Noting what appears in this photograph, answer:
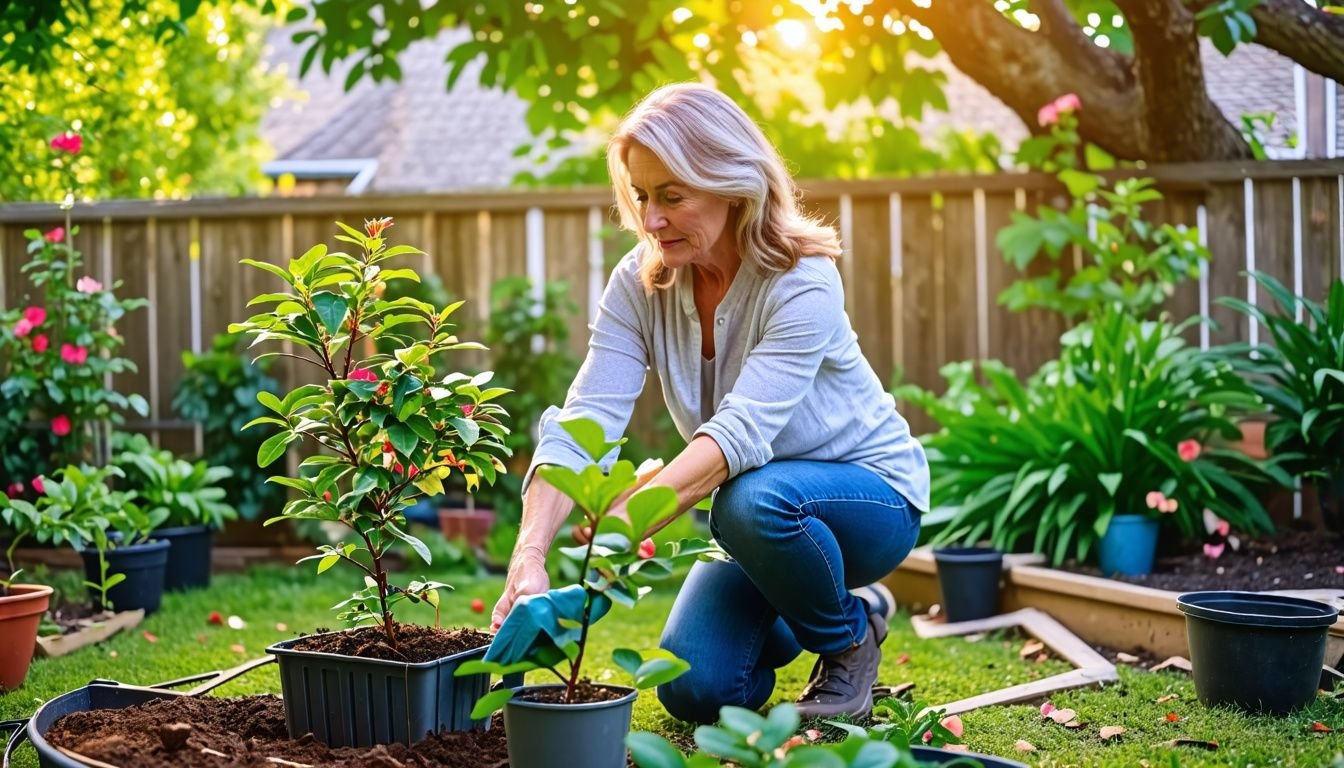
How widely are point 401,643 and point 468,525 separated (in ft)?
8.68

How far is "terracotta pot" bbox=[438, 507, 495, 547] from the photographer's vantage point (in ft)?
14.9

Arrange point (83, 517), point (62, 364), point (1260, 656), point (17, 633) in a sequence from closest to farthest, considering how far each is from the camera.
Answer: point (1260, 656)
point (17, 633)
point (83, 517)
point (62, 364)

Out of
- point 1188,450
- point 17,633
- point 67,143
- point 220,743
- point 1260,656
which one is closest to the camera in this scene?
point 220,743

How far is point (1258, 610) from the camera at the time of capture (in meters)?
2.40

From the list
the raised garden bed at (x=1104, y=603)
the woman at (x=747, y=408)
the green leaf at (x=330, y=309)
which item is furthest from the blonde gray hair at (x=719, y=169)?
the raised garden bed at (x=1104, y=603)

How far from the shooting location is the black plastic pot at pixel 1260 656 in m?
2.22

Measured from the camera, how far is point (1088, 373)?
3.62 meters

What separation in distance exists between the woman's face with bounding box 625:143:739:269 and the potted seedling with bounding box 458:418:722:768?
2.16 feet

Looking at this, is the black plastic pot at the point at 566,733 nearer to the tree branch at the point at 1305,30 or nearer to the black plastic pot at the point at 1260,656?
the black plastic pot at the point at 1260,656

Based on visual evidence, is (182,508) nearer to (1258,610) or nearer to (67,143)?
(67,143)

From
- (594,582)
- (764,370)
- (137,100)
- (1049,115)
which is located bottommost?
(594,582)

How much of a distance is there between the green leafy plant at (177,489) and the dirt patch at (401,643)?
2.08m

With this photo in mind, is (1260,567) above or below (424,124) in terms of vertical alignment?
below

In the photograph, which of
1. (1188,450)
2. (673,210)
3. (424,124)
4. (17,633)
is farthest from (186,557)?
(424,124)
